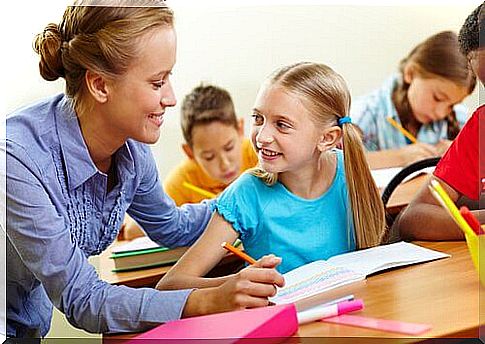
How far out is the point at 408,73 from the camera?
246 centimetres

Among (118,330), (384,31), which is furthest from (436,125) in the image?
(118,330)

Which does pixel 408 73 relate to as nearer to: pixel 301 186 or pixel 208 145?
pixel 208 145

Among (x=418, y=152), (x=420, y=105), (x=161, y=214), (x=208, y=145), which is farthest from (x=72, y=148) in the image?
(x=420, y=105)

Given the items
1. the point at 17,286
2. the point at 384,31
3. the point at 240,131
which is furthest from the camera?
the point at 384,31

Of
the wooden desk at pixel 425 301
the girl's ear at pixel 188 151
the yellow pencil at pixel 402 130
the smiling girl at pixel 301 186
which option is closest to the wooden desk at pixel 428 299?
the wooden desk at pixel 425 301

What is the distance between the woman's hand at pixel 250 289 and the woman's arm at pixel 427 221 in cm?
37

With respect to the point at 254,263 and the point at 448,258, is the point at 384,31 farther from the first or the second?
the point at 254,263

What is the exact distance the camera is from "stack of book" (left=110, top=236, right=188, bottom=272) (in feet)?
4.41

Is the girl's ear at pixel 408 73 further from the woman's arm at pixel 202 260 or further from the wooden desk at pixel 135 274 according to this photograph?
the woman's arm at pixel 202 260

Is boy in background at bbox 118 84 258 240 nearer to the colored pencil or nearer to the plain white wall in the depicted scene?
the plain white wall

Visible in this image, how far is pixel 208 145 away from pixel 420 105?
654mm

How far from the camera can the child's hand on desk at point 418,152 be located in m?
2.15

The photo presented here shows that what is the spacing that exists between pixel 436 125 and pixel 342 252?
128 cm

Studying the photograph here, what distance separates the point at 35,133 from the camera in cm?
104
